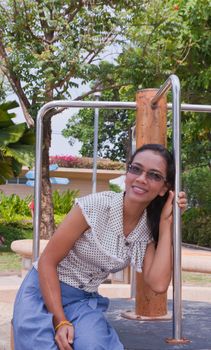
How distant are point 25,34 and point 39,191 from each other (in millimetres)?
9441

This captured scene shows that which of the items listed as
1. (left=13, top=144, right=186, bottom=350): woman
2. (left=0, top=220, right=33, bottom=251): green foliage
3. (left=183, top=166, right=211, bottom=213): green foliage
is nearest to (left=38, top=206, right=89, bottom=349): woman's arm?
(left=13, top=144, right=186, bottom=350): woman

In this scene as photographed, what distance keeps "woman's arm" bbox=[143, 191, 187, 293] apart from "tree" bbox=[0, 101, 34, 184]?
402 inches

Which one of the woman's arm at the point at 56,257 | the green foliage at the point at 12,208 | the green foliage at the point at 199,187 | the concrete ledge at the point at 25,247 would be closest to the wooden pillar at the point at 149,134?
the woman's arm at the point at 56,257

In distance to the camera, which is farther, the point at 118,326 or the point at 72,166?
the point at 72,166

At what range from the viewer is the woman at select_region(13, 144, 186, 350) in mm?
2254

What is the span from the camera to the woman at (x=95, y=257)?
225cm

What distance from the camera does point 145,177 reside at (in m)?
2.36

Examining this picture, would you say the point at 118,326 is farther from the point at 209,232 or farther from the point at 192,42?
the point at 209,232

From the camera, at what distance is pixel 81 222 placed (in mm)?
2293

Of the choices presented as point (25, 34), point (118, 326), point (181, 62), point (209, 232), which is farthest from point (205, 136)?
point (118, 326)

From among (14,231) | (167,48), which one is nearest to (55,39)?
(167,48)

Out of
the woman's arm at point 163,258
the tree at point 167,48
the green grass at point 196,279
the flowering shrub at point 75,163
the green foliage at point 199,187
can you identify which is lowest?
the green grass at point 196,279

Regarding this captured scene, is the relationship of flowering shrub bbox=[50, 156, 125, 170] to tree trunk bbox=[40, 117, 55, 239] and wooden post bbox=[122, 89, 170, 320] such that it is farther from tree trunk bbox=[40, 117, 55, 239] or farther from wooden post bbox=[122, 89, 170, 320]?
wooden post bbox=[122, 89, 170, 320]

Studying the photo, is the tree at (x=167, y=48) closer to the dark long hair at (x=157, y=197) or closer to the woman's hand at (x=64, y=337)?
the dark long hair at (x=157, y=197)
